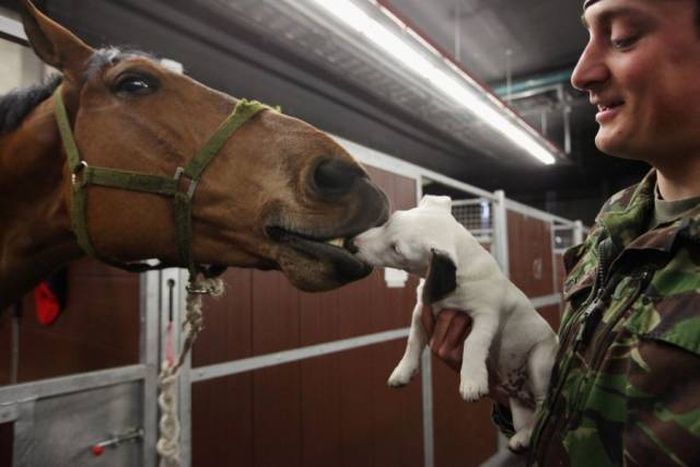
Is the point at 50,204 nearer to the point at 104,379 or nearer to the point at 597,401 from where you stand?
the point at 104,379

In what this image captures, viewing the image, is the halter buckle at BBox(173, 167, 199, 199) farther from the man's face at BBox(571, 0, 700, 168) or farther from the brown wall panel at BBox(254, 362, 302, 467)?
the brown wall panel at BBox(254, 362, 302, 467)

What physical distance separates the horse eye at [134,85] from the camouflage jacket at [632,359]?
99 centimetres

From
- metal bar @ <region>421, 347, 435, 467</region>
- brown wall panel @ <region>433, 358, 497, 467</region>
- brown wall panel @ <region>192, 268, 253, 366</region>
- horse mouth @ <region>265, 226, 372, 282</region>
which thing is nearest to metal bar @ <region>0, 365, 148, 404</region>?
brown wall panel @ <region>192, 268, 253, 366</region>

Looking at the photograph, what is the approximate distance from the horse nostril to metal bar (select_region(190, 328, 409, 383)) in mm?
991

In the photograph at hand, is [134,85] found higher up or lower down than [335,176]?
higher up

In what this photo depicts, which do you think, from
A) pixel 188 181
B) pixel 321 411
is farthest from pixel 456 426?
pixel 188 181

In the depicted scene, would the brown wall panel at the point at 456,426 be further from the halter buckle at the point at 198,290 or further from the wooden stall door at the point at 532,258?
the halter buckle at the point at 198,290

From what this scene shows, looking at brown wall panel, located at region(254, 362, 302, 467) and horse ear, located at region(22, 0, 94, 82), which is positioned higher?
horse ear, located at region(22, 0, 94, 82)

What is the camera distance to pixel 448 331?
3.10 feet

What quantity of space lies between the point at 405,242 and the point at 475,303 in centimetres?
19

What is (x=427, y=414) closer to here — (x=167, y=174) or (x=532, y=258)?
(x=532, y=258)

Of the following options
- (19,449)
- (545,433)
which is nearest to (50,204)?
(19,449)

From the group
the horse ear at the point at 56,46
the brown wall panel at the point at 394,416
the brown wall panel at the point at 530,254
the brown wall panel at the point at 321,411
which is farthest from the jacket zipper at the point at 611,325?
the brown wall panel at the point at 530,254

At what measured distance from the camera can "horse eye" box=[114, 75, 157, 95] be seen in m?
0.97
